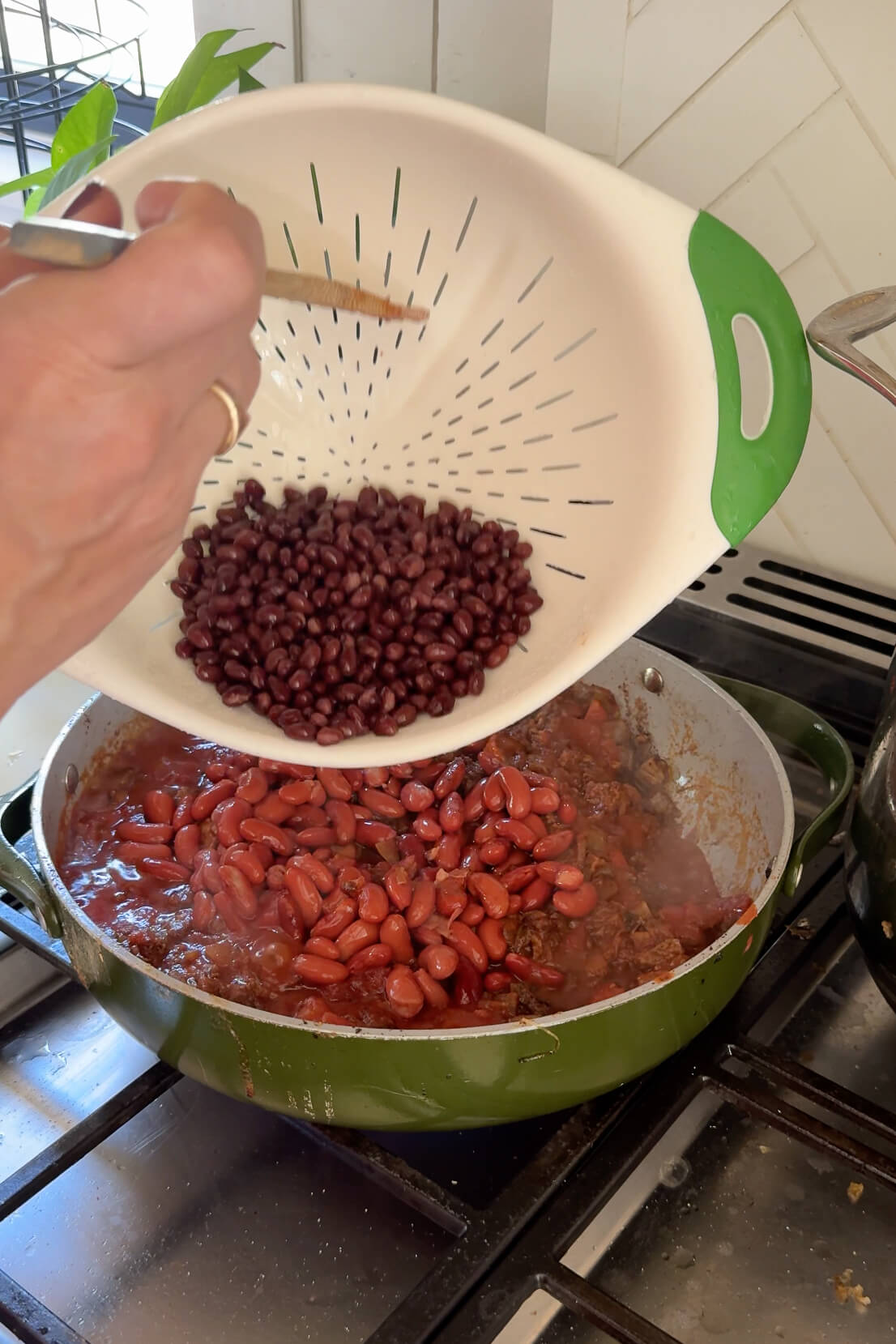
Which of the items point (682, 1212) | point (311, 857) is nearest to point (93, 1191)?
point (311, 857)

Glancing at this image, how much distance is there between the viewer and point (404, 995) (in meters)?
0.75

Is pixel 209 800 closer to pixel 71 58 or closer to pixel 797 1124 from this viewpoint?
pixel 797 1124

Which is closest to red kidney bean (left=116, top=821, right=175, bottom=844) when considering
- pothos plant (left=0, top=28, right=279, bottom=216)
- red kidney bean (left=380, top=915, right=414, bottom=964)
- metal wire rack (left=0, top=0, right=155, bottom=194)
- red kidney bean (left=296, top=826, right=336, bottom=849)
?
red kidney bean (left=296, top=826, right=336, bottom=849)

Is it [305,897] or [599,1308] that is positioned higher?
[305,897]

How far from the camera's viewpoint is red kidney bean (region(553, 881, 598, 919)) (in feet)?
2.74

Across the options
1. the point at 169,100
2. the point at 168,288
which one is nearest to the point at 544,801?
the point at 168,288

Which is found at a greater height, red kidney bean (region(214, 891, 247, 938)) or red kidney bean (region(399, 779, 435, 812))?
red kidney bean (region(399, 779, 435, 812))

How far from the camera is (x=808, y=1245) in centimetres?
68

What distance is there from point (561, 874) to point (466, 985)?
0.36ft

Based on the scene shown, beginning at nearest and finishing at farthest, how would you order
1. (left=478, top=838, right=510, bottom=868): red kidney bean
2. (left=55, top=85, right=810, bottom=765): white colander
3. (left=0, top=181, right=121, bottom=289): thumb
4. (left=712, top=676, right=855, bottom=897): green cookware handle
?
(left=0, top=181, right=121, bottom=289): thumb, (left=55, top=85, right=810, bottom=765): white colander, (left=712, top=676, right=855, bottom=897): green cookware handle, (left=478, top=838, right=510, bottom=868): red kidney bean

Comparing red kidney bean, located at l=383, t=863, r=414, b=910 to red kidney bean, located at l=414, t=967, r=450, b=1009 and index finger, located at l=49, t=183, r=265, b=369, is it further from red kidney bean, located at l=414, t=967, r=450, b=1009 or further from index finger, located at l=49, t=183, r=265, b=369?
index finger, located at l=49, t=183, r=265, b=369

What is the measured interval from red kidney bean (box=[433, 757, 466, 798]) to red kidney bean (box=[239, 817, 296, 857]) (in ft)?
0.42

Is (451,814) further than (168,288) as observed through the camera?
Yes

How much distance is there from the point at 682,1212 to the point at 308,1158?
239 millimetres
